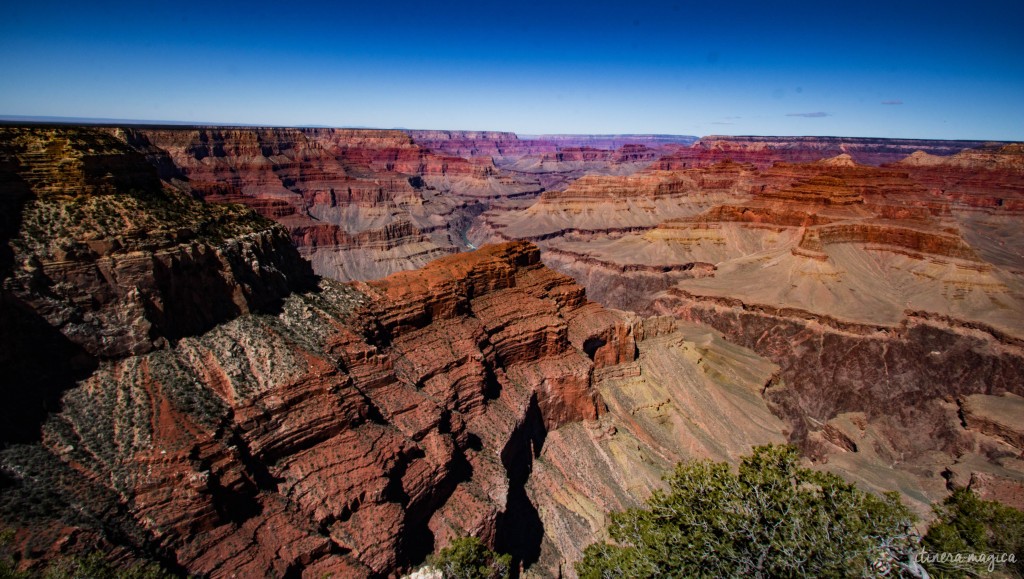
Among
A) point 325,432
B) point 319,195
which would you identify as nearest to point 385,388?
point 325,432

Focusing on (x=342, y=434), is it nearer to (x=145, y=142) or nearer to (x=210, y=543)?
(x=210, y=543)

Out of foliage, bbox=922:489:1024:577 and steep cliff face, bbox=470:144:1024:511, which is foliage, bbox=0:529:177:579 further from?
steep cliff face, bbox=470:144:1024:511

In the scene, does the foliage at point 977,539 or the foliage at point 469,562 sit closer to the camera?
the foliage at point 977,539

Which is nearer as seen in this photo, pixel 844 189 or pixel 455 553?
pixel 455 553

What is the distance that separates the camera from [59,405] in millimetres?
17875

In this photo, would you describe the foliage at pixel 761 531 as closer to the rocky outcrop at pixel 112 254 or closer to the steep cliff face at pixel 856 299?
the rocky outcrop at pixel 112 254

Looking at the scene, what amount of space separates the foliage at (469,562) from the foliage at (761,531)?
3445mm

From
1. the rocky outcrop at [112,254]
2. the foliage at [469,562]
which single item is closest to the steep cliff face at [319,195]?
the rocky outcrop at [112,254]

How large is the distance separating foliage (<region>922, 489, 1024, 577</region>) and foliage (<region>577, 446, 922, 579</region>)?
61.2 inches

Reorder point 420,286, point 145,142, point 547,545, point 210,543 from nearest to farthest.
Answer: point 210,543
point 547,545
point 420,286
point 145,142

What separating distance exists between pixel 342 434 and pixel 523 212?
440 feet

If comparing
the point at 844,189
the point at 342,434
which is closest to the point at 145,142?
the point at 342,434

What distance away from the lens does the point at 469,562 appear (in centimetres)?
1955

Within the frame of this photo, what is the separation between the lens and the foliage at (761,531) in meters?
14.7
